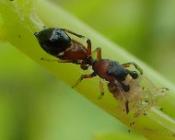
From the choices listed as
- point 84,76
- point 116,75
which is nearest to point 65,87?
point 116,75

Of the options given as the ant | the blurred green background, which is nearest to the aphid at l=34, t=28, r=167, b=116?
the ant

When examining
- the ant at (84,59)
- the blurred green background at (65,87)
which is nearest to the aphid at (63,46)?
the ant at (84,59)

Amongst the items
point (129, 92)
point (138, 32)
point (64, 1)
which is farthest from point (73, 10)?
point (129, 92)

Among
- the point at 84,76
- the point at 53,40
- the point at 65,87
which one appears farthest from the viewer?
the point at 65,87

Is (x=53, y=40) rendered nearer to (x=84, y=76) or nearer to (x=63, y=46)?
(x=63, y=46)

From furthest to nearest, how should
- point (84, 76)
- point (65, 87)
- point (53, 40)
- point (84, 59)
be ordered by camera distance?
point (65, 87)
point (53, 40)
point (84, 59)
point (84, 76)
